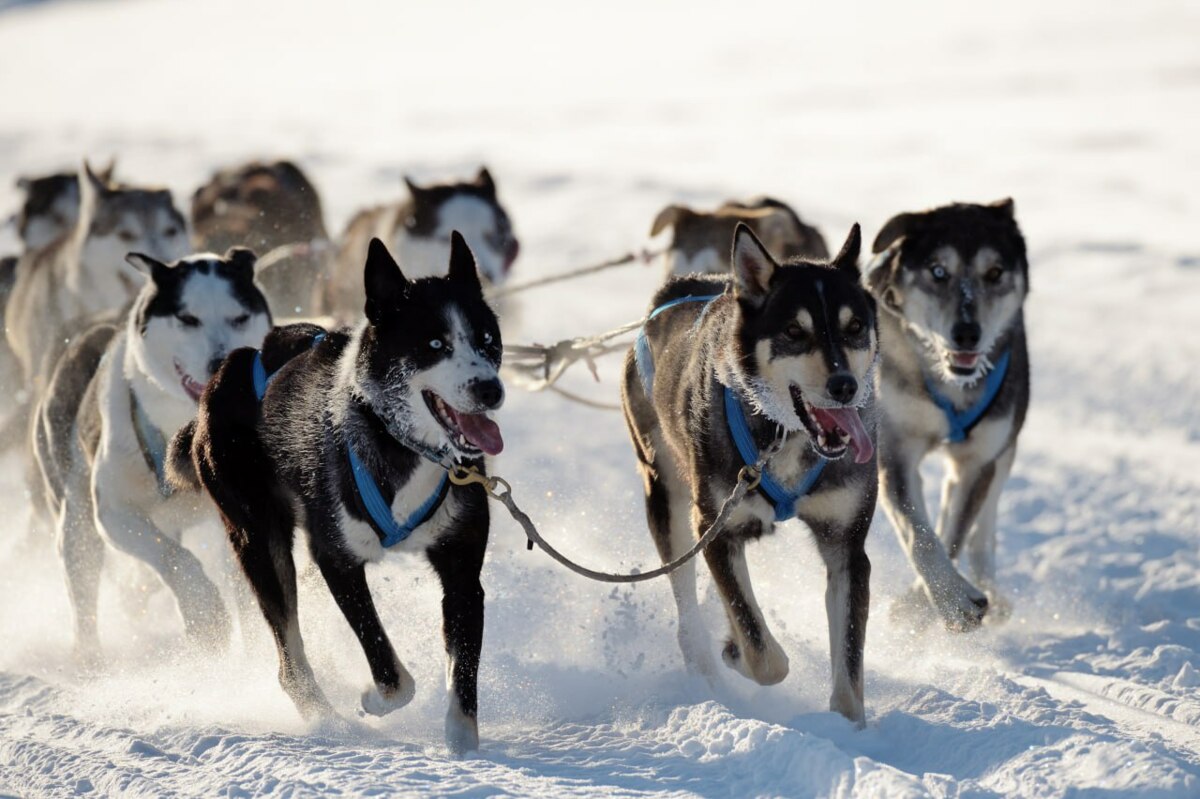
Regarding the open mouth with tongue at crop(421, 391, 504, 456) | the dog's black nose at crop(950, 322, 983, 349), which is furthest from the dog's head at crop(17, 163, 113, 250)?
the open mouth with tongue at crop(421, 391, 504, 456)

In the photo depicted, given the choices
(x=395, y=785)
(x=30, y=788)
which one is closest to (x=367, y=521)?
(x=395, y=785)

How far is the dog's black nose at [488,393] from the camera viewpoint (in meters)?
3.34

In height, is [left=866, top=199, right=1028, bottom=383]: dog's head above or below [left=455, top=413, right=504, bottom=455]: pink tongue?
above

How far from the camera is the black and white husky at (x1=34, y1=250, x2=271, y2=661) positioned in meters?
4.39

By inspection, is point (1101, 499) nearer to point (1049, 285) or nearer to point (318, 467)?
point (318, 467)

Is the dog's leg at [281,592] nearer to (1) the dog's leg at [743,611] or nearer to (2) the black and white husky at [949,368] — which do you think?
(1) the dog's leg at [743,611]

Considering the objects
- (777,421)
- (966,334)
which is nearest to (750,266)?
(777,421)

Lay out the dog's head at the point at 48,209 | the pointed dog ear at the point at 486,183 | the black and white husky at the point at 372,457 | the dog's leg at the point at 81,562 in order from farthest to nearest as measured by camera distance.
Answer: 1. the dog's head at the point at 48,209
2. the pointed dog ear at the point at 486,183
3. the dog's leg at the point at 81,562
4. the black and white husky at the point at 372,457

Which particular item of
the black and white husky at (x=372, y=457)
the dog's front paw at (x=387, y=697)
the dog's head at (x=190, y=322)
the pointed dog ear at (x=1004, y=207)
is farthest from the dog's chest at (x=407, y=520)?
the pointed dog ear at (x=1004, y=207)

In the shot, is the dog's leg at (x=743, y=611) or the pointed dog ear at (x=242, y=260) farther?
the pointed dog ear at (x=242, y=260)

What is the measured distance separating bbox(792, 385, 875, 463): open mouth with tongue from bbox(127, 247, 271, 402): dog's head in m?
1.63

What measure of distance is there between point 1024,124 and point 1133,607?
13833 millimetres

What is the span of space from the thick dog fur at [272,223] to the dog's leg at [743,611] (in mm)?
3798

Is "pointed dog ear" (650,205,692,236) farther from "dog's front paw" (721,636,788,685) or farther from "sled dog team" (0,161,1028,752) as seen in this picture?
"dog's front paw" (721,636,788,685)
